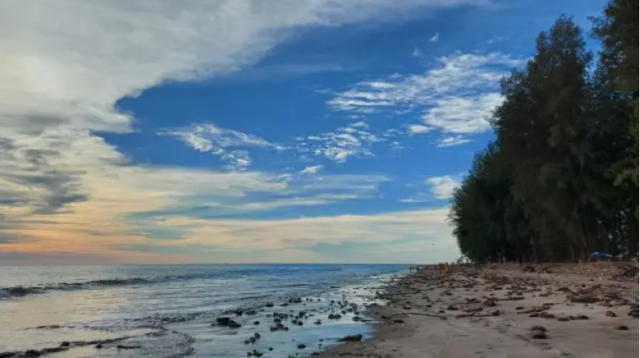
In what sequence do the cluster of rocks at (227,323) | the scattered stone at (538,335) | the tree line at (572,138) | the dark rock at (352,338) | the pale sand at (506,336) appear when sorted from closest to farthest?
the pale sand at (506,336) → the scattered stone at (538,335) → the dark rock at (352,338) → the cluster of rocks at (227,323) → the tree line at (572,138)

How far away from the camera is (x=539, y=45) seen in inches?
1633

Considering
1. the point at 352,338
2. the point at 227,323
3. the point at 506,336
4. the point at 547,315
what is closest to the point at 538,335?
the point at 506,336

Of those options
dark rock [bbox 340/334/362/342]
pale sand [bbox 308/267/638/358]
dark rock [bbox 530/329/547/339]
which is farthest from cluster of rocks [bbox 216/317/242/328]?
dark rock [bbox 530/329/547/339]

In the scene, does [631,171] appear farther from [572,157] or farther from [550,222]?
[550,222]

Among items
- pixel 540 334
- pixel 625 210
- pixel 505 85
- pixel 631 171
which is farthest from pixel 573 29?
pixel 540 334

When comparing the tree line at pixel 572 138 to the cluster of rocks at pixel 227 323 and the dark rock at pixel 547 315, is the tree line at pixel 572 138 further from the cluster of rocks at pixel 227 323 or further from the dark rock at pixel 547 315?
the cluster of rocks at pixel 227 323

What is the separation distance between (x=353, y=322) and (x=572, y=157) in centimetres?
2856

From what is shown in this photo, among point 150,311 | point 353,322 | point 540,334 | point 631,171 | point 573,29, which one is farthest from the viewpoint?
point 573,29

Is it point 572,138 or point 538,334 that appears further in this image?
point 572,138

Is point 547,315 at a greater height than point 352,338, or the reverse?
point 547,315

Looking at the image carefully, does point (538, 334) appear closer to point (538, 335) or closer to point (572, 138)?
point (538, 335)

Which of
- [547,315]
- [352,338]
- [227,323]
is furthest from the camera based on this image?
[227,323]

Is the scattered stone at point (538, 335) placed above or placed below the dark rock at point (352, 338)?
above

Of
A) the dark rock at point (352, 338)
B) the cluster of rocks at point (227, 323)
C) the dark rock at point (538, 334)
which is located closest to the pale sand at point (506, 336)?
the dark rock at point (538, 334)
